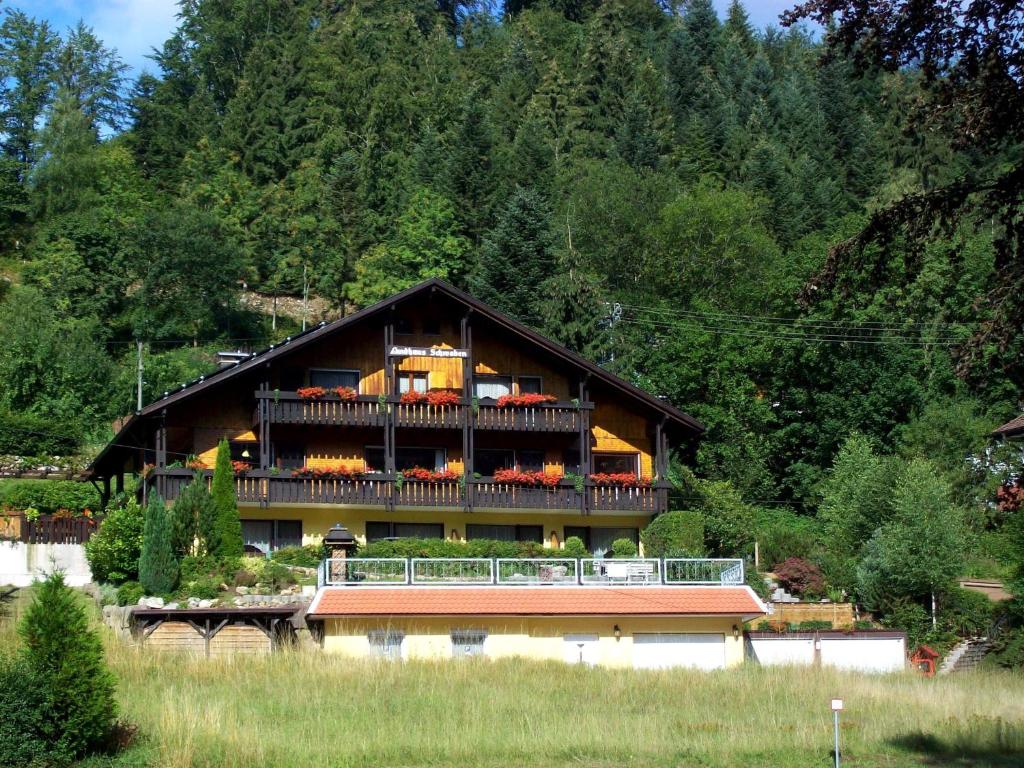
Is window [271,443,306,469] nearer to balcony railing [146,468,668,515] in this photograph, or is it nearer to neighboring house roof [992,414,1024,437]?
balcony railing [146,468,668,515]

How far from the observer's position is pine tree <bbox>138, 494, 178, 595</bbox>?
3447 centimetres

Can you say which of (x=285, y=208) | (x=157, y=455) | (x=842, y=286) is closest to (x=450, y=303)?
(x=157, y=455)

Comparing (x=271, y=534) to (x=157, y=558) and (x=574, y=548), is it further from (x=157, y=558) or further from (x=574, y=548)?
(x=574, y=548)

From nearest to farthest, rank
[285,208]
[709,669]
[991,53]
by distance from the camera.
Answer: [991,53] → [709,669] → [285,208]

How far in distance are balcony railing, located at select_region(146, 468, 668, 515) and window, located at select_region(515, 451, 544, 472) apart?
7.23 feet

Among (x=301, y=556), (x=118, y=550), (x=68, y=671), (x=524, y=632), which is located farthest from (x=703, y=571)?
(x=68, y=671)

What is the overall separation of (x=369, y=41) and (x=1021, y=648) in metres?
85.2

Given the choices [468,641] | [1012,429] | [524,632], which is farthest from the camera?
[1012,429]

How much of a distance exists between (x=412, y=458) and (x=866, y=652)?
15385mm

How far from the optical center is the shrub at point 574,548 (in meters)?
40.5

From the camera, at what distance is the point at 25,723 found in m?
21.0

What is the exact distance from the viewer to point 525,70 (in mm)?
110750

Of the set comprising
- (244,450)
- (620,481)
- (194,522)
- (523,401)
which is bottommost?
(194,522)

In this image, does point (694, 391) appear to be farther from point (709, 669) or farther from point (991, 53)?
point (991, 53)
